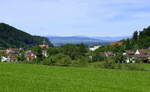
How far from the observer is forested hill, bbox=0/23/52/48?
461 feet

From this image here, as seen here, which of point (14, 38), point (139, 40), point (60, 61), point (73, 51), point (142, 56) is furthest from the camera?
point (14, 38)

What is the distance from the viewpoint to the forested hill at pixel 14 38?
140 metres

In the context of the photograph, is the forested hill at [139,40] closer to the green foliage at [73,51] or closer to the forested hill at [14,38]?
the green foliage at [73,51]

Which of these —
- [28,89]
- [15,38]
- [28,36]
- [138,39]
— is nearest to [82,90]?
[28,89]

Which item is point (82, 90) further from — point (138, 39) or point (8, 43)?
point (8, 43)

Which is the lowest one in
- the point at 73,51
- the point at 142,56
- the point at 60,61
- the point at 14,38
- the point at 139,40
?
the point at 60,61

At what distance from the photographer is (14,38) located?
503 feet

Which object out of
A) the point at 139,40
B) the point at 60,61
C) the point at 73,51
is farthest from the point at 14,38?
the point at 60,61

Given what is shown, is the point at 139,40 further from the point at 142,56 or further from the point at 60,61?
the point at 60,61

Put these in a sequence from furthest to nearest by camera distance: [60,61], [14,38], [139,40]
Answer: [14,38], [139,40], [60,61]

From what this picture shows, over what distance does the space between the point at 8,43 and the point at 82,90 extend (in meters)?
137

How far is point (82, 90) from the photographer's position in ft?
29.9

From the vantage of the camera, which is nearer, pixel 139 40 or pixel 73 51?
pixel 73 51

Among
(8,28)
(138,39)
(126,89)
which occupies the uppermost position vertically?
(8,28)
